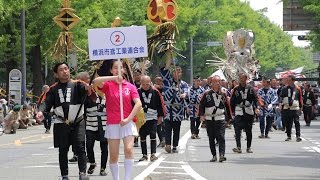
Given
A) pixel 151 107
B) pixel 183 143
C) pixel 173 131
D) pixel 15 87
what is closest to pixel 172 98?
pixel 173 131

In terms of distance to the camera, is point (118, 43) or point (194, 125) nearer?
point (118, 43)

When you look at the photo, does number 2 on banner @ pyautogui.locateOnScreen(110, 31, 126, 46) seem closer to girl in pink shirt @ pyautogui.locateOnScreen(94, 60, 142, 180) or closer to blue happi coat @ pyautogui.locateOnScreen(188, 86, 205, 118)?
girl in pink shirt @ pyautogui.locateOnScreen(94, 60, 142, 180)

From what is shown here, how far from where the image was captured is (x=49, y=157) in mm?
19625

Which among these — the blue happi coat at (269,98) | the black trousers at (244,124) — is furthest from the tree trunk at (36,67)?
the black trousers at (244,124)

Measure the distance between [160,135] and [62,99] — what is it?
9.77m

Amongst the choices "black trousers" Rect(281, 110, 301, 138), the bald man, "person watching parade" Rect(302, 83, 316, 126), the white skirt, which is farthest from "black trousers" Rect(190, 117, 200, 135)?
the white skirt

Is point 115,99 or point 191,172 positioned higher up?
point 115,99

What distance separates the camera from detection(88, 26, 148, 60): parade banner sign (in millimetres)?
12820

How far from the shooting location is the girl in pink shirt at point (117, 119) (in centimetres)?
1227

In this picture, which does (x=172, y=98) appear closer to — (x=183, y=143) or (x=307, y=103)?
(x=183, y=143)

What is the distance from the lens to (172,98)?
21438 millimetres

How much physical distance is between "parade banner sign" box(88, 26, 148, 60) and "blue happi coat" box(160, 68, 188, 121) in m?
7.95

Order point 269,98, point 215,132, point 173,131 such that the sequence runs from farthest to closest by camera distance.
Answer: point 269,98, point 173,131, point 215,132

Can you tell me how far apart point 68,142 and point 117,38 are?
165 cm
